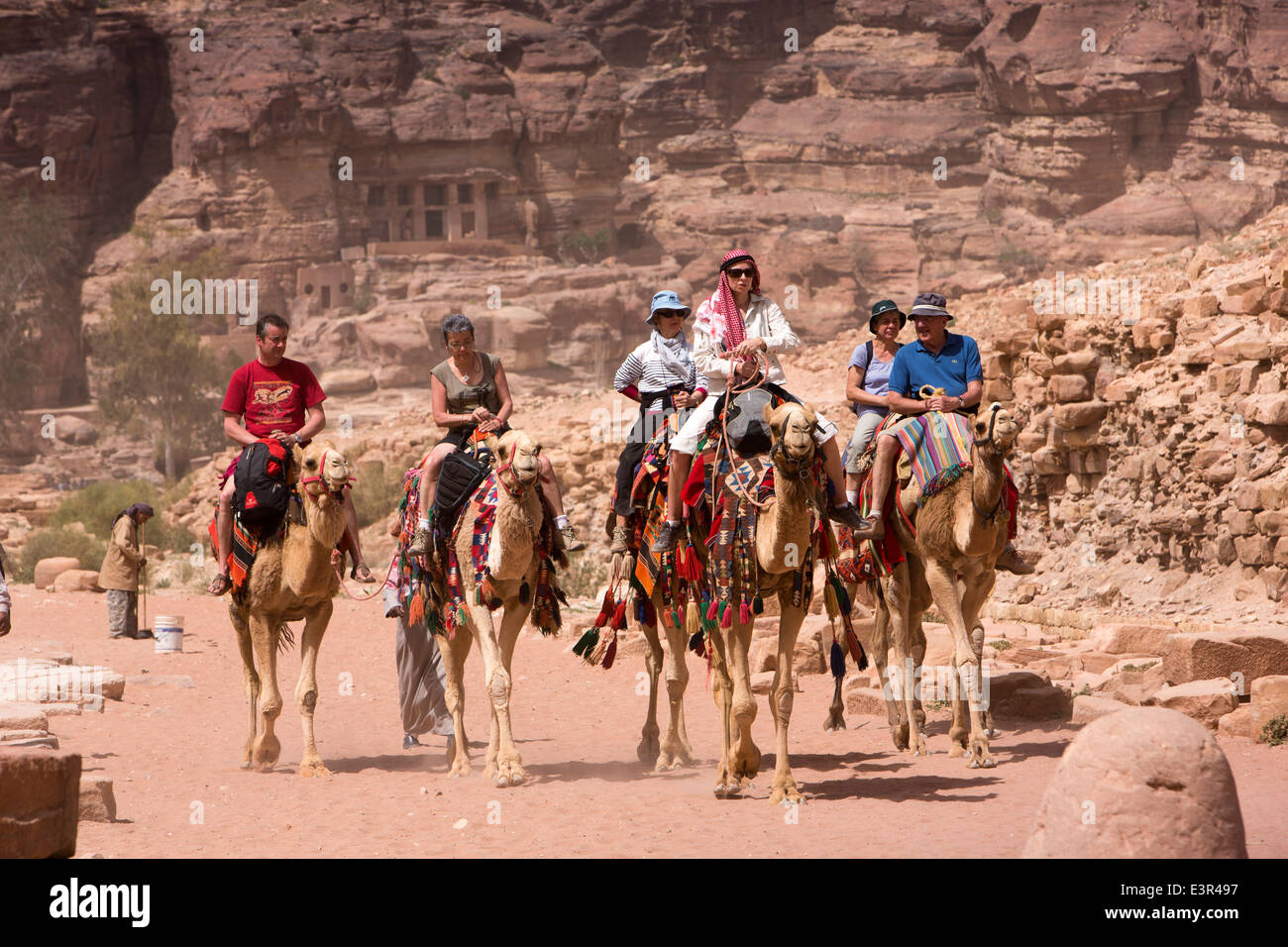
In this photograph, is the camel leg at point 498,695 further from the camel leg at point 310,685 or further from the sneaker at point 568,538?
the camel leg at point 310,685

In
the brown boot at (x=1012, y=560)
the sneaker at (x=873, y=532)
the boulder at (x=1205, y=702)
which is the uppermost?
the sneaker at (x=873, y=532)

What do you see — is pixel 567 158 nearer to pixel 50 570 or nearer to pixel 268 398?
pixel 50 570

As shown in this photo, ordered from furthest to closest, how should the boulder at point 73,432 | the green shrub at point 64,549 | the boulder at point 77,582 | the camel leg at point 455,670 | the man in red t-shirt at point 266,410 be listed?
the boulder at point 73,432, the green shrub at point 64,549, the boulder at point 77,582, the man in red t-shirt at point 266,410, the camel leg at point 455,670

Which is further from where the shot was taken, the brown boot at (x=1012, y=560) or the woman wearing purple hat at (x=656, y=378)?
the brown boot at (x=1012, y=560)

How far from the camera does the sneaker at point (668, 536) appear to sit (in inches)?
370

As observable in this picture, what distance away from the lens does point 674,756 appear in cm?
1060

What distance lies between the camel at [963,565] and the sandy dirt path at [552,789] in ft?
0.82

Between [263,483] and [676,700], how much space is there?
3161 millimetres

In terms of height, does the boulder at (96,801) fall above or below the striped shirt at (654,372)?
below

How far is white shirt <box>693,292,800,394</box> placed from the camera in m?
9.55

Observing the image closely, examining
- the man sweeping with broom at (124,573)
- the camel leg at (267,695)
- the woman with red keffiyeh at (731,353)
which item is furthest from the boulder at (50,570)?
the woman with red keffiyeh at (731,353)

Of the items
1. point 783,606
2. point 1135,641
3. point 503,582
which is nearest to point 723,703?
point 783,606

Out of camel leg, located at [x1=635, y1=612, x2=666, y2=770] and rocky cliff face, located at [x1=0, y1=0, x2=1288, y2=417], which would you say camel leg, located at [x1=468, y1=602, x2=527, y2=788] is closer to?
camel leg, located at [x1=635, y1=612, x2=666, y2=770]

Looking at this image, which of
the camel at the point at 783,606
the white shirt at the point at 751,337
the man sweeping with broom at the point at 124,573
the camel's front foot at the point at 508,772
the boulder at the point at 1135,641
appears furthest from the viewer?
the man sweeping with broom at the point at 124,573
